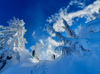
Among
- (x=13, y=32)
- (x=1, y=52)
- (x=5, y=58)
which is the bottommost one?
(x=5, y=58)

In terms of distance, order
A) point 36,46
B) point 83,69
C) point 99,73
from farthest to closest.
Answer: point 36,46, point 83,69, point 99,73

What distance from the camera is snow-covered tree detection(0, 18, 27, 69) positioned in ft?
27.5

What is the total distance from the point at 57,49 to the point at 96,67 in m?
2.82

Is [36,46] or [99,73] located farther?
[36,46]

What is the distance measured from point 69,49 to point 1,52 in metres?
9.12

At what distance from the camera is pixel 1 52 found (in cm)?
810

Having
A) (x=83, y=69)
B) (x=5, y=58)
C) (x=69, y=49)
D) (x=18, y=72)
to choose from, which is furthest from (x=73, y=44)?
(x=5, y=58)

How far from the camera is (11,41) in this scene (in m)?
9.16

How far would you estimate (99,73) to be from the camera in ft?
9.18

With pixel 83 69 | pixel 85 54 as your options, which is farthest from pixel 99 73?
pixel 85 54

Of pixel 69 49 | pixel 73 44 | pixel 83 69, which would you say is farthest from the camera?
pixel 69 49

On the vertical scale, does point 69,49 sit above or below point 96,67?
above

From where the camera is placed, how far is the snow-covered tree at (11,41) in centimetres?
837

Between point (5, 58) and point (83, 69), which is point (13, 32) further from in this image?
point (83, 69)
